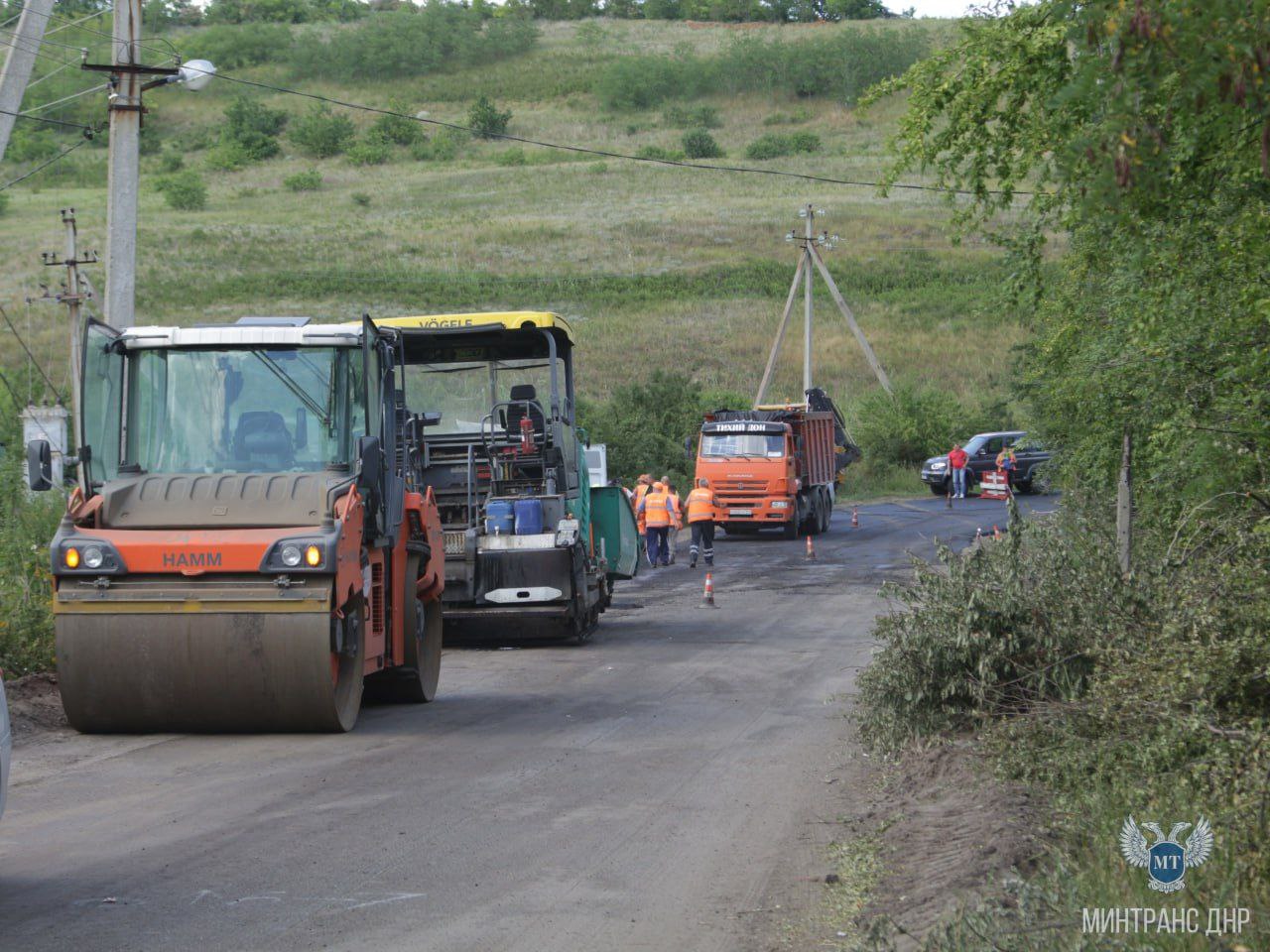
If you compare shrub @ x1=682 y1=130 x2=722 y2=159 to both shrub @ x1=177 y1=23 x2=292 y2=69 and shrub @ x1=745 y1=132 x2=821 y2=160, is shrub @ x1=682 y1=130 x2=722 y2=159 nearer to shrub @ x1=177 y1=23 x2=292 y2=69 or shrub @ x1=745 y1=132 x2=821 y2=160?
shrub @ x1=745 y1=132 x2=821 y2=160

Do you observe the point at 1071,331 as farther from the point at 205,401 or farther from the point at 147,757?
the point at 147,757

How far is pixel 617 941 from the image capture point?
584 centimetres

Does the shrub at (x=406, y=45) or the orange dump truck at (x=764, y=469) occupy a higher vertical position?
the shrub at (x=406, y=45)

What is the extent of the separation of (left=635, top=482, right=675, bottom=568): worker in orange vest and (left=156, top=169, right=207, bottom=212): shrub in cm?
6902

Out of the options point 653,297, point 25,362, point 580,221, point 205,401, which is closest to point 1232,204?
point 205,401

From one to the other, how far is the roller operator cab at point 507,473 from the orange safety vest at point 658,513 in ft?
28.7

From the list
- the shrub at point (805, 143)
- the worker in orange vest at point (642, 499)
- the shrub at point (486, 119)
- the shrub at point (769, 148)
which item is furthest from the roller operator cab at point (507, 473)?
the shrub at point (486, 119)

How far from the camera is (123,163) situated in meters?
15.5

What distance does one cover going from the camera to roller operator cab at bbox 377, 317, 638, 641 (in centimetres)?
1625

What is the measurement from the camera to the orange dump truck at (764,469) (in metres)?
33.0

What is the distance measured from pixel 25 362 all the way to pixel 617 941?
49.7 meters

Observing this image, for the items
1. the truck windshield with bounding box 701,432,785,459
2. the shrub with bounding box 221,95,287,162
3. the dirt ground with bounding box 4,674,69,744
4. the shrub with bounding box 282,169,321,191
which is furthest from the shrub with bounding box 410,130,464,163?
the dirt ground with bounding box 4,674,69,744

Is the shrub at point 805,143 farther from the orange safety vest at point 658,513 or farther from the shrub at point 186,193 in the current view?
the orange safety vest at point 658,513

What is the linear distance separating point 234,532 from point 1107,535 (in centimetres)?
726
